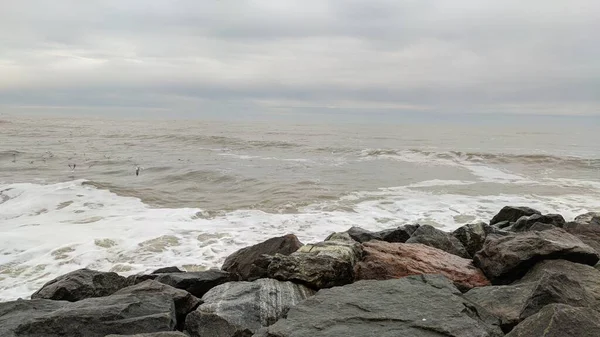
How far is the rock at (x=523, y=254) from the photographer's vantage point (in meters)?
5.44

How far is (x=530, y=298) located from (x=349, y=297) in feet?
5.29

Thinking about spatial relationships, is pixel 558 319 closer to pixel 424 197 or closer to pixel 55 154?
pixel 424 197

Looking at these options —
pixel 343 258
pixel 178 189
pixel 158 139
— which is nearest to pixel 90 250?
pixel 343 258

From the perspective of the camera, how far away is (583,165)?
1063 inches

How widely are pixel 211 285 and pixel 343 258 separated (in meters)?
1.81

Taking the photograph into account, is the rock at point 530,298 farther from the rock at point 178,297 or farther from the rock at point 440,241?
the rock at point 178,297

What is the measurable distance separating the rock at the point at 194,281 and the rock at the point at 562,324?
3809 mm

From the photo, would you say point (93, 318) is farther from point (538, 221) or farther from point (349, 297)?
point (538, 221)

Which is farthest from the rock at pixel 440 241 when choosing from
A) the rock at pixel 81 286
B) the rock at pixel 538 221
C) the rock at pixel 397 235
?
the rock at pixel 81 286

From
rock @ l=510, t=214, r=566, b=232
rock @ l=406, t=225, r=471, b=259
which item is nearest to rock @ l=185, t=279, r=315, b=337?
rock @ l=406, t=225, r=471, b=259

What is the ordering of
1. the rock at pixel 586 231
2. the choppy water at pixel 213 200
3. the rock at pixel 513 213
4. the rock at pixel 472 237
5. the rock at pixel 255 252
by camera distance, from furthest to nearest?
the rock at pixel 513 213
the choppy water at pixel 213 200
the rock at pixel 472 237
the rock at pixel 586 231
the rock at pixel 255 252

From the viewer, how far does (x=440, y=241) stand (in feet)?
23.5

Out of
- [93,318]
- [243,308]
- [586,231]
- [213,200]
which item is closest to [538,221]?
[586,231]

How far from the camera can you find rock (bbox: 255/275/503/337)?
363 cm
